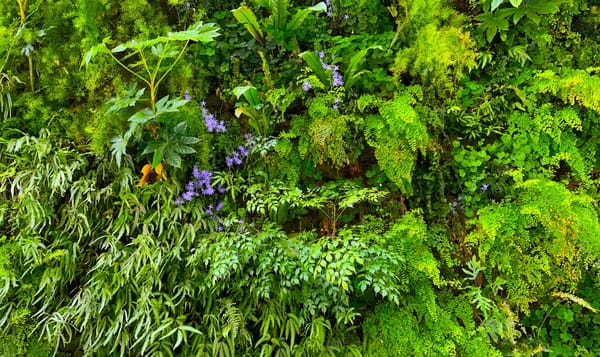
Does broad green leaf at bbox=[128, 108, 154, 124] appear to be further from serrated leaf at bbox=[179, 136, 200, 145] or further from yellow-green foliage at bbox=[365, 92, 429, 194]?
yellow-green foliage at bbox=[365, 92, 429, 194]

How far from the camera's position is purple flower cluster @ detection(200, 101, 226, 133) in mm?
2348

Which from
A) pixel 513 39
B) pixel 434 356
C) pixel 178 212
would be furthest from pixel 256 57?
pixel 434 356

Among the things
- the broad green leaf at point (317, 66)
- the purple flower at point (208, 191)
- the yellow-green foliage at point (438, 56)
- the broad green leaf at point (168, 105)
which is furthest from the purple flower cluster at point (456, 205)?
the broad green leaf at point (168, 105)

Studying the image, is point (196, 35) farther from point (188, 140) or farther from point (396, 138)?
point (396, 138)

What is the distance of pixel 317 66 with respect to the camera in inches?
87.0

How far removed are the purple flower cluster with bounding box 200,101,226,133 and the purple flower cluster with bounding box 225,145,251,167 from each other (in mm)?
149

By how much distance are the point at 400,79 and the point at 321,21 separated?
0.62 meters

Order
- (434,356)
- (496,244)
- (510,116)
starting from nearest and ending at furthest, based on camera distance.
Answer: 1. (434,356)
2. (496,244)
3. (510,116)

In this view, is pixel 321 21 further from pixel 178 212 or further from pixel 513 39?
pixel 178 212

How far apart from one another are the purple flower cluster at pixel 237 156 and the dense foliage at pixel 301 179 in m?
0.01

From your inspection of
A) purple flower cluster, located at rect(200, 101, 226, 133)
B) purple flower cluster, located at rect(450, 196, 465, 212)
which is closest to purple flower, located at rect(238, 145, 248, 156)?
purple flower cluster, located at rect(200, 101, 226, 133)

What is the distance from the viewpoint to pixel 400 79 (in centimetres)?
235

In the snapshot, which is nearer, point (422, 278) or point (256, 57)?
point (422, 278)

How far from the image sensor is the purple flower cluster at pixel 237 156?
2.32 meters
